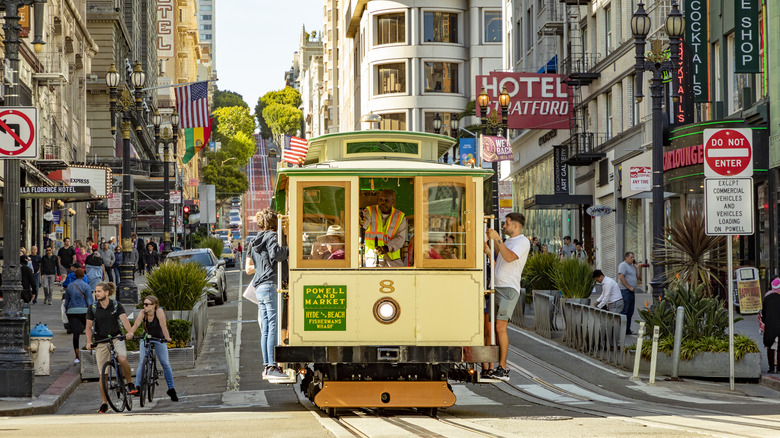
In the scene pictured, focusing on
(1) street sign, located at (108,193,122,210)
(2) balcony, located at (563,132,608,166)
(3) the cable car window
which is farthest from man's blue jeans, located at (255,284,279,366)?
(2) balcony, located at (563,132,608,166)

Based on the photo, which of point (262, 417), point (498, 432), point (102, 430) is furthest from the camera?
point (262, 417)

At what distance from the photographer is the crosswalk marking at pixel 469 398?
15.0 metres

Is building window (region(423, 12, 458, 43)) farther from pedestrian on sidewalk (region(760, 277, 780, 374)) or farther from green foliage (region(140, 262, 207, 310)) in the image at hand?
pedestrian on sidewalk (region(760, 277, 780, 374))

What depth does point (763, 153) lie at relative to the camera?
29062 mm

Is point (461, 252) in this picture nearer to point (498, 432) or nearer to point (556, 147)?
point (498, 432)

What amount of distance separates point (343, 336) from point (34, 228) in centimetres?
3636

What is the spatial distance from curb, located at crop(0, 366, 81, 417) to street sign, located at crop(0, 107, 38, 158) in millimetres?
3330

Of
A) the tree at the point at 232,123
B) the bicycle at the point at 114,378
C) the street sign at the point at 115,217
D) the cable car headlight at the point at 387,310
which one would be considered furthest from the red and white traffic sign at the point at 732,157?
the tree at the point at 232,123

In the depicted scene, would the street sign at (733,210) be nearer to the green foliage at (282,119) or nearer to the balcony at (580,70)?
the balcony at (580,70)

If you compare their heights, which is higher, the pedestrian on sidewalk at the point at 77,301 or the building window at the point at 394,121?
the building window at the point at 394,121

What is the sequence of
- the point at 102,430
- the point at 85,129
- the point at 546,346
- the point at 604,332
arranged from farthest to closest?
the point at 85,129 → the point at 546,346 → the point at 604,332 → the point at 102,430

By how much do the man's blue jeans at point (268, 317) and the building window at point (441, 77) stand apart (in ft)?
213

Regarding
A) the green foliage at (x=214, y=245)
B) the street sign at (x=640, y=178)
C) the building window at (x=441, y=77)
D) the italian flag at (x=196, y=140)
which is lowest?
the green foliage at (x=214, y=245)

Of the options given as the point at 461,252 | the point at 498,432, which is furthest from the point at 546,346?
the point at 498,432
